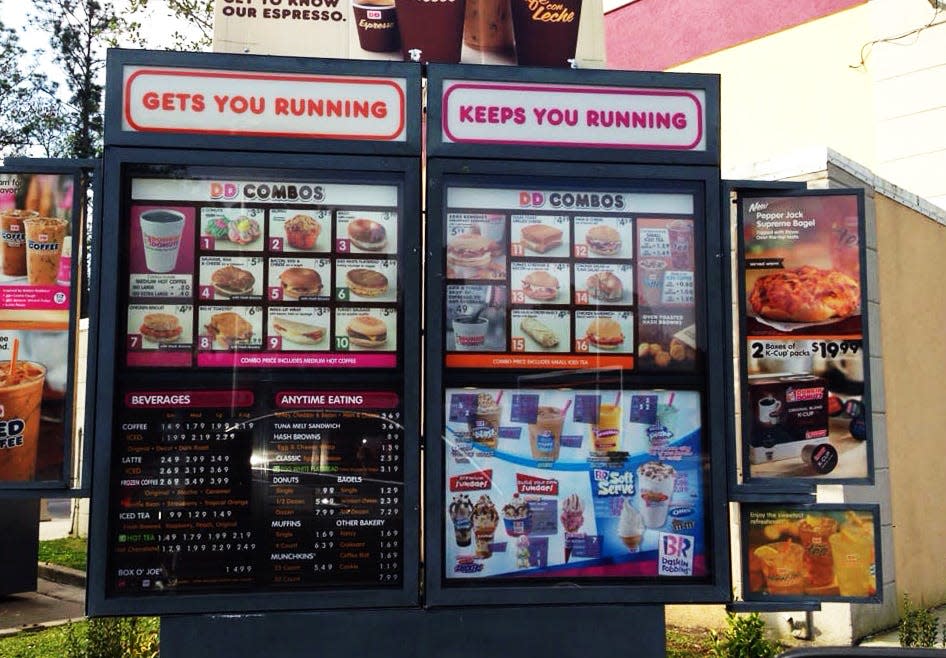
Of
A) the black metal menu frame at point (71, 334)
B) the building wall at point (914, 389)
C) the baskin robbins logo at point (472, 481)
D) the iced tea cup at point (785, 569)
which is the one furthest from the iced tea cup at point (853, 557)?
the black metal menu frame at point (71, 334)

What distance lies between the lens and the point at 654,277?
4.15m

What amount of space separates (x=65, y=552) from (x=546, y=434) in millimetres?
11859

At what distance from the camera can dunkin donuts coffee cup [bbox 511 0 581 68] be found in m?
4.97

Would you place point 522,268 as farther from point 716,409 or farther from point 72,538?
point 72,538

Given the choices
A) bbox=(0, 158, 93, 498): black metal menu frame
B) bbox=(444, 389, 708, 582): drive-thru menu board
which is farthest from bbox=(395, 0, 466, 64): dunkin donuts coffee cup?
bbox=(444, 389, 708, 582): drive-thru menu board

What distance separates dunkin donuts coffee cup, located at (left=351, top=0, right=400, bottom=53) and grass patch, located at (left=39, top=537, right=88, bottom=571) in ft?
29.3

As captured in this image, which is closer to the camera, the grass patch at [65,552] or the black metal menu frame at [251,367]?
the black metal menu frame at [251,367]

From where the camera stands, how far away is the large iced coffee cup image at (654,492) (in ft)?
13.3

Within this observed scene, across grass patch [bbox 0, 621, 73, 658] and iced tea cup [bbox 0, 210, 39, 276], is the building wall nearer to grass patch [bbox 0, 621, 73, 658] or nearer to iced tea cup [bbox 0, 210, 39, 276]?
iced tea cup [bbox 0, 210, 39, 276]

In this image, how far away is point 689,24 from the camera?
1367 centimetres

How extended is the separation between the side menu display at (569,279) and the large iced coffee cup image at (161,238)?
1.24m

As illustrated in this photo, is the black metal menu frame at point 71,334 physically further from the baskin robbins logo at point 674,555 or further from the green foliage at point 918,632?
the green foliage at point 918,632

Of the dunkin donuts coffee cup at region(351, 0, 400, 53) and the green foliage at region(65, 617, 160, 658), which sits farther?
the green foliage at region(65, 617, 160, 658)

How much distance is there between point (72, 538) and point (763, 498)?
1429cm
